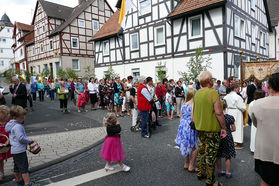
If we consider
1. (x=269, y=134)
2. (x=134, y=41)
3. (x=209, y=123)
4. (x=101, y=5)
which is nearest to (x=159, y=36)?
(x=134, y=41)

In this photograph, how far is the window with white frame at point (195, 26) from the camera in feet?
51.1

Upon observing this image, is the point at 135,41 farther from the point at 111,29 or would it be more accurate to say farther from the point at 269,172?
the point at 269,172

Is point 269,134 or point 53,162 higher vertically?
point 269,134

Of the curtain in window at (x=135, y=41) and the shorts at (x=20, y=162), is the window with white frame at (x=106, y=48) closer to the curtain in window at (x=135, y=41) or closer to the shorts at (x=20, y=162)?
the curtain in window at (x=135, y=41)

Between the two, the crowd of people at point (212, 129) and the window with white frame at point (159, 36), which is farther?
the window with white frame at point (159, 36)

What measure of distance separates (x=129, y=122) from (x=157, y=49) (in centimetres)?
1082

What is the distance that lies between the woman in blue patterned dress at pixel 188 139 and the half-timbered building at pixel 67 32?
87.5ft

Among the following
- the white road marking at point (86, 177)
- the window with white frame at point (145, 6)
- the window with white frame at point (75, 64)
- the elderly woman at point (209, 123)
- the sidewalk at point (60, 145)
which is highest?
the window with white frame at point (145, 6)

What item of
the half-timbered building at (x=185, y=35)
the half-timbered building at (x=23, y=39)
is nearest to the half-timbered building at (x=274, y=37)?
the half-timbered building at (x=185, y=35)

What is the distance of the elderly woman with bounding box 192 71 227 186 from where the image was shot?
126 inches

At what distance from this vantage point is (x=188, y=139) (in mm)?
4117

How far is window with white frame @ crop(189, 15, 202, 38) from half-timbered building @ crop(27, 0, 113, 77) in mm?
18613

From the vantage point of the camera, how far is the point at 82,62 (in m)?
30.2

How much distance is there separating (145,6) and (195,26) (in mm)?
5551
